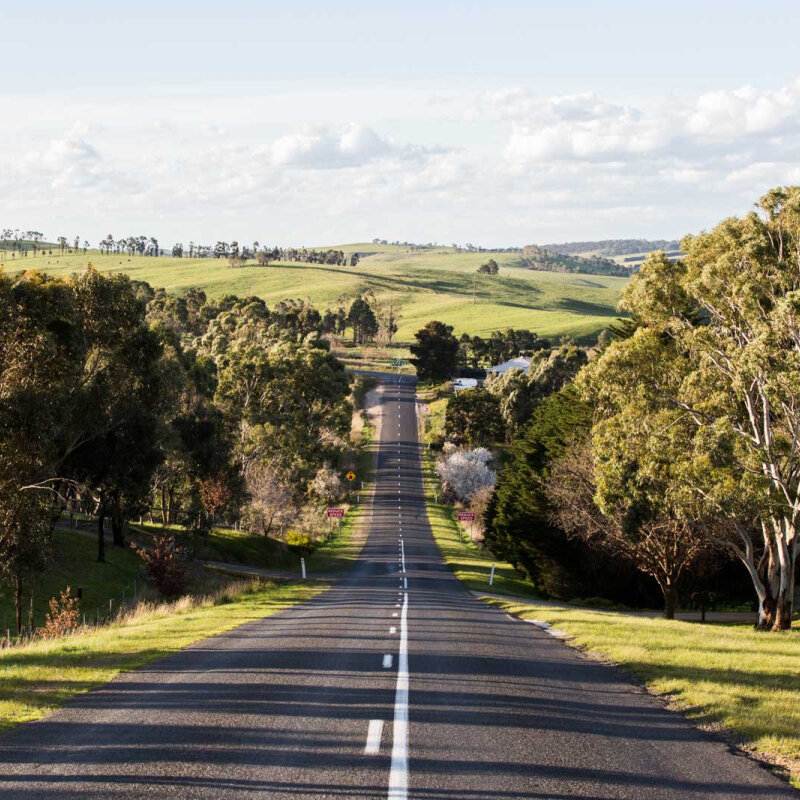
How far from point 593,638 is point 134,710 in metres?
12.3

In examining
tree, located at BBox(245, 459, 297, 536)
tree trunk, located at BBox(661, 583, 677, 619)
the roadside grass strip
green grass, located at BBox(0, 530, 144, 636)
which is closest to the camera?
the roadside grass strip

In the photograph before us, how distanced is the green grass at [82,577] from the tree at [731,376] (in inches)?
894

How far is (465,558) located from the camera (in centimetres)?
7088

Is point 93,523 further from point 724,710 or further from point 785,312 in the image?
point 724,710

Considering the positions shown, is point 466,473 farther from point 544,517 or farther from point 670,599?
point 670,599

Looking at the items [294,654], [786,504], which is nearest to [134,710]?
[294,654]

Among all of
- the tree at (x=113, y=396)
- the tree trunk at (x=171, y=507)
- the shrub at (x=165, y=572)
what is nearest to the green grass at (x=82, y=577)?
the tree at (x=113, y=396)

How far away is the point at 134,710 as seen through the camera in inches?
444

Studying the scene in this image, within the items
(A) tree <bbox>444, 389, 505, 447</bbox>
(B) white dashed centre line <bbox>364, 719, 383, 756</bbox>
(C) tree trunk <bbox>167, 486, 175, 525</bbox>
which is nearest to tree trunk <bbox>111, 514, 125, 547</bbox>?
(C) tree trunk <bbox>167, 486, 175, 525</bbox>

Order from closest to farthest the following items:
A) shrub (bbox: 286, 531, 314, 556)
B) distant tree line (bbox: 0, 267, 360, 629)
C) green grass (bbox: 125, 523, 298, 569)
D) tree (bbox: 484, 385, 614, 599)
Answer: distant tree line (bbox: 0, 267, 360, 629)
tree (bbox: 484, 385, 614, 599)
green grass (bbox: 125, 523, 298, 569)
shrub (bbox: 286, 531, 314, 556)

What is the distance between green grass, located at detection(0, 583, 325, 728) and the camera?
1217 cm

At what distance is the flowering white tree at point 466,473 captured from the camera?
9869 cm

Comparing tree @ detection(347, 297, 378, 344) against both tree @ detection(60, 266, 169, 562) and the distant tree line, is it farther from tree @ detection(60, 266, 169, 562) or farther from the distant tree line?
tree @ detection(60, 266, 169, 562)

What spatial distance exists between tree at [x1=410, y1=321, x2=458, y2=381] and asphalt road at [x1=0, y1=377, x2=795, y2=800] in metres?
128
